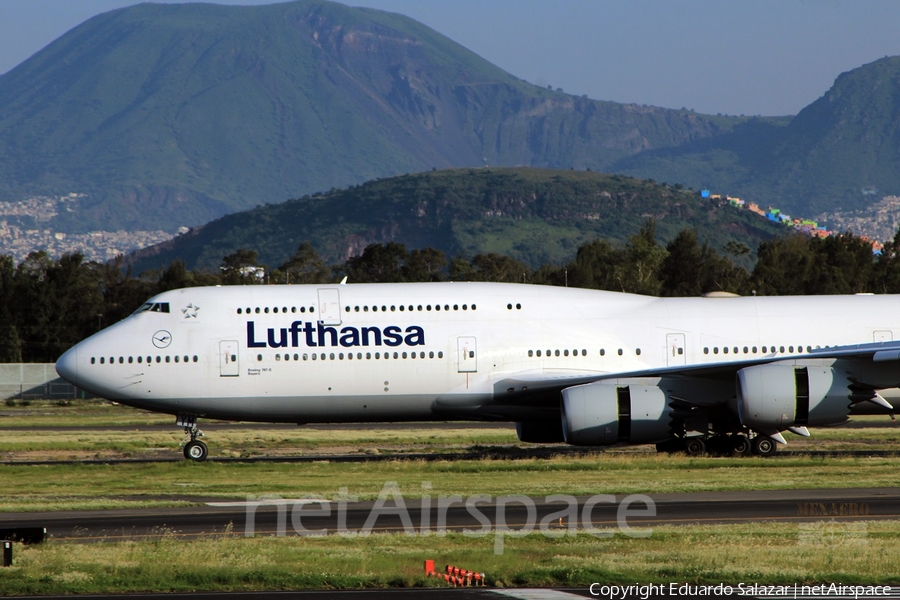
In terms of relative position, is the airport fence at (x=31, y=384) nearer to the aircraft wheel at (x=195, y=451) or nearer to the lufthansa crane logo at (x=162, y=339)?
the aircraft wheel at (x=195, y=451)

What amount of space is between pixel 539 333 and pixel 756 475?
24.0ft

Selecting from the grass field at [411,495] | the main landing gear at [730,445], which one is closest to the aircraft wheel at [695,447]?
the main landing gear at [730,445]

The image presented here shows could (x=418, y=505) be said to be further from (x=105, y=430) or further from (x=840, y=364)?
(x=105, y=430)

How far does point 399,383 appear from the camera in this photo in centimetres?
3020

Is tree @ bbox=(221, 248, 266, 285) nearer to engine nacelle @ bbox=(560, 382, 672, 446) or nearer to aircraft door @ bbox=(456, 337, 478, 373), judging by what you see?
aircraft door @ bbox=(456, 337, 478, 373)

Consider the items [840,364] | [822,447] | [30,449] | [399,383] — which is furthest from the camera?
[30,449]

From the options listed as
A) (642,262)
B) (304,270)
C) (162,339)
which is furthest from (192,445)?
(304,270)

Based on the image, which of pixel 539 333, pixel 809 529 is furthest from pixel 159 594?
pixel 539 333

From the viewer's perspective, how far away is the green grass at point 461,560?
47.8ft

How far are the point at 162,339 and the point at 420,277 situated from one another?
76.3 metres

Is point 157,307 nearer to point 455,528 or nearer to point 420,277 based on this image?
point 455,528

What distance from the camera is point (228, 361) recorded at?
30.2m

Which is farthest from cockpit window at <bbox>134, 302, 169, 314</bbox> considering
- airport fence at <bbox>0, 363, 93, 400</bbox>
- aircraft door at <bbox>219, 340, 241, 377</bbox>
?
airport fence at <bbox>0, 363, 93, 400</bbox>

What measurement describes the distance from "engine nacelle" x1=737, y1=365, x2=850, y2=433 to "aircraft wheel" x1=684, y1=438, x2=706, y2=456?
2.63 meters
